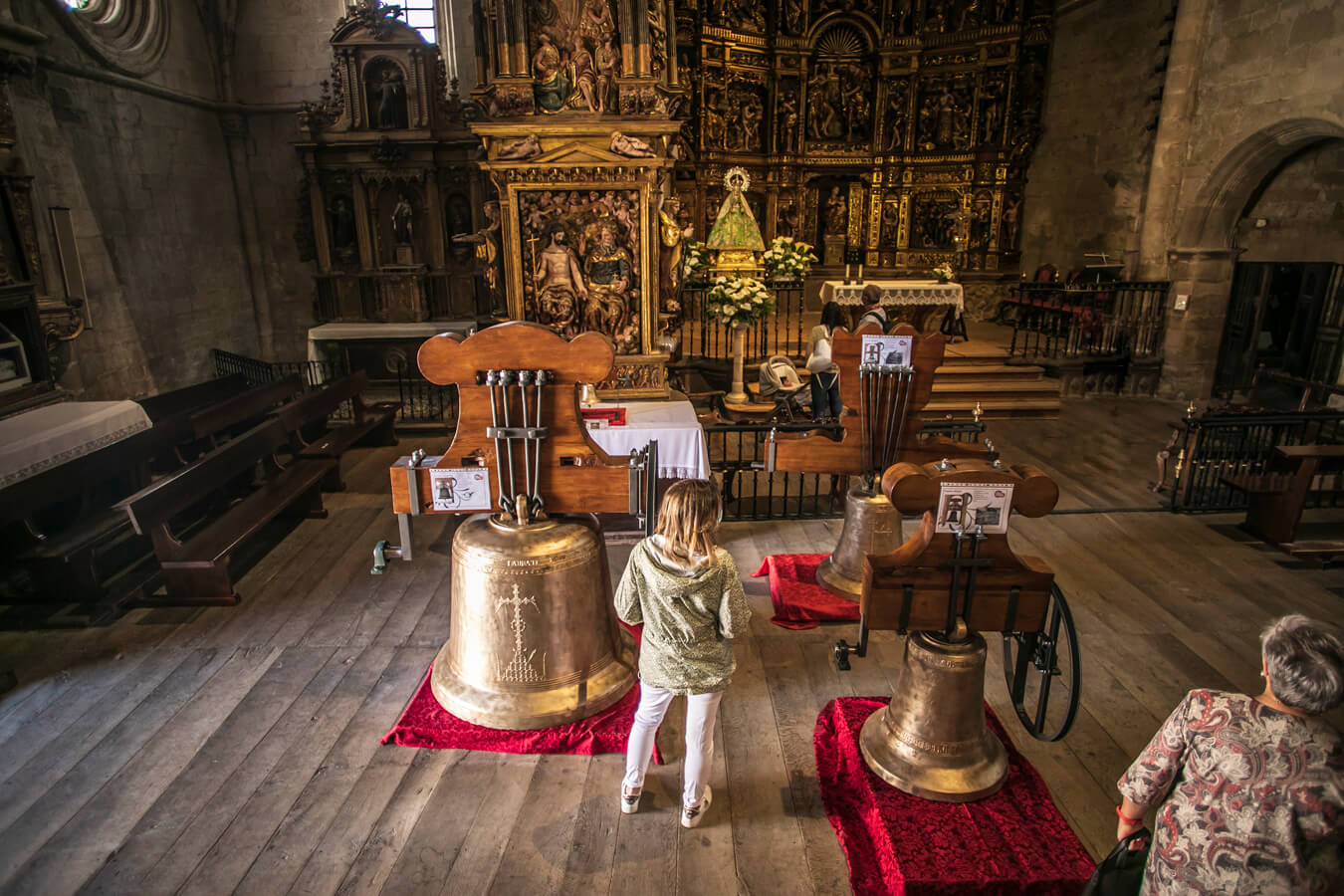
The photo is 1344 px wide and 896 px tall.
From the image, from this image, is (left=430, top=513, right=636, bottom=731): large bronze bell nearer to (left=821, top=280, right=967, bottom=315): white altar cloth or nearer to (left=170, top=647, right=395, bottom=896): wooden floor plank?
(left=170, top=647, right=395, bottom=896): wooden floor plank

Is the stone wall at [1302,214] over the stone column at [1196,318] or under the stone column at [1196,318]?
over

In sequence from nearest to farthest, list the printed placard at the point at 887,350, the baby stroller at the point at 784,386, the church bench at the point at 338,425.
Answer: the printed placard at the point at 887,350, the church bench at the point at 338,425, the baby stroller at the point at 784,386

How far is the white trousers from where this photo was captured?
10.3 ft

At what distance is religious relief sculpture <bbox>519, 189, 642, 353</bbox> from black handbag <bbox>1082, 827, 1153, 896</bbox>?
539cm

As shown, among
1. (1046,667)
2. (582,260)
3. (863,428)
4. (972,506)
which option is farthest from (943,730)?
(582,260)

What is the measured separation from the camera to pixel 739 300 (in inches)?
360

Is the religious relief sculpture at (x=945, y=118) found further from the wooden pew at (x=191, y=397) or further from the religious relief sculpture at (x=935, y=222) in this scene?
the wooden pew at (x=191, y=397)

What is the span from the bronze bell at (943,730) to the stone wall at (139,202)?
376 inches

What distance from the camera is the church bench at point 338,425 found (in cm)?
723

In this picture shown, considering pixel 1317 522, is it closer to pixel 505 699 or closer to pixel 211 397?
pixel 505 699

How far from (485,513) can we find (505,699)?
3.22 feet

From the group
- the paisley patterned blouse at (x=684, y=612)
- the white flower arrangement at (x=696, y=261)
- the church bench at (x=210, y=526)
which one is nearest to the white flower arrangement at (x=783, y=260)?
the white flower arrangement at (x=696, y=261)

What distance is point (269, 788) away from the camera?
11.6 feet

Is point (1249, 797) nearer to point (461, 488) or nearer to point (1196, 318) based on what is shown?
point (461, 488)
